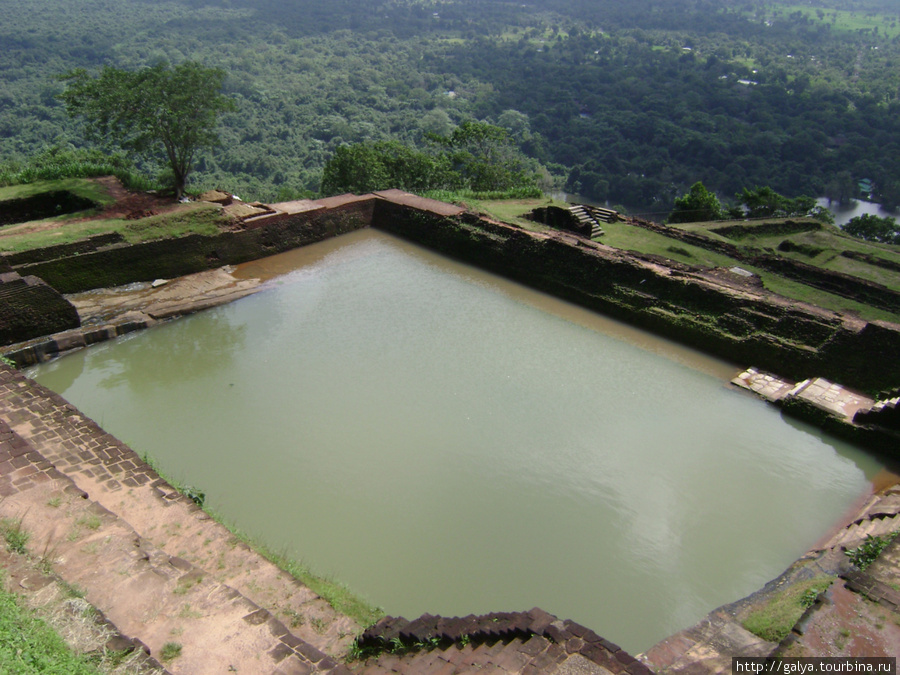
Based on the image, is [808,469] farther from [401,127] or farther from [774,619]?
[401,127]

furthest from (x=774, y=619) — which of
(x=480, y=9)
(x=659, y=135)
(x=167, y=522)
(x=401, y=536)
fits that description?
(x=480, y=9)

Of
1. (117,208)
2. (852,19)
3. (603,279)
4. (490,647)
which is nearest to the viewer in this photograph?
(490,647)

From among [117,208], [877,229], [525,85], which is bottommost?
[117,208]

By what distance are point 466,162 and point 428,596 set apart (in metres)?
14.6

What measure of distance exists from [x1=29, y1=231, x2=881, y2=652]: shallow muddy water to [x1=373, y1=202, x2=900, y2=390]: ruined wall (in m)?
0.52

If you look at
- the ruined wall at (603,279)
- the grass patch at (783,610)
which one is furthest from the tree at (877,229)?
the grass patch at (783,610)

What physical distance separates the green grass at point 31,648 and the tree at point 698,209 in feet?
53.8

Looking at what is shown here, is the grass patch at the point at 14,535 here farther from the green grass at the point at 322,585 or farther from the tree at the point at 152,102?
the tree at the point at 152,102

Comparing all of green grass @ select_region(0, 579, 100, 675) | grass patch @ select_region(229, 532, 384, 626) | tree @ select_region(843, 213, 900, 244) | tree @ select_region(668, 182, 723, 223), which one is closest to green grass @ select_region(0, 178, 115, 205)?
grass patch @ select_region(229, 532, 384, 626)

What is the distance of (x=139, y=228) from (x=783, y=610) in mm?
10159

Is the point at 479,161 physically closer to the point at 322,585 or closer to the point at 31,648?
the point at 322,585

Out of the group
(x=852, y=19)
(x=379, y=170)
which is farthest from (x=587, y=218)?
(x=852, y=19)

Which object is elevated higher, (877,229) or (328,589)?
(877,229)

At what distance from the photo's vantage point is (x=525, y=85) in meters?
49.7
